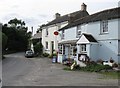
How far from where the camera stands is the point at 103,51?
28.1 meters

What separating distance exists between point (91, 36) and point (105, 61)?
416 centimetres

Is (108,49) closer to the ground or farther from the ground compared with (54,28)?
closer to the ground

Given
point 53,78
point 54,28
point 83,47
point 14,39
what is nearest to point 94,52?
point 83,47

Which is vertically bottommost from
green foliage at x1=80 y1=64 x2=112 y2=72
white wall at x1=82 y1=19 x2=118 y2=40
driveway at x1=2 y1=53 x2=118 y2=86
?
driveway at x1=2 y1=53 x2=118 y2=86

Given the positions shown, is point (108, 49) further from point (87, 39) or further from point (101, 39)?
point (87, 39)

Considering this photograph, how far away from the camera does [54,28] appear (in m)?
47.8

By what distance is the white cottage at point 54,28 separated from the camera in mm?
44522

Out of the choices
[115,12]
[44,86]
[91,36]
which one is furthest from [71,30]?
[44,86]

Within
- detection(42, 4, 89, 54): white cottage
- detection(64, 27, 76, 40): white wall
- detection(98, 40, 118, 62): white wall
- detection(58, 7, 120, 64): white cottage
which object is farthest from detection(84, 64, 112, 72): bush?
detection(42, 4, 89, 54): white cottage

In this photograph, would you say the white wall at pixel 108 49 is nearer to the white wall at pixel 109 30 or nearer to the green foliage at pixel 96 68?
the white wall at pixel 109 30

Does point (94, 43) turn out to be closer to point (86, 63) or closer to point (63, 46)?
point (86, 63)

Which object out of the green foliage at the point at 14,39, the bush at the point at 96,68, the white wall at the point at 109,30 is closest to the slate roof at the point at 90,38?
the white wall at the point at 109,30

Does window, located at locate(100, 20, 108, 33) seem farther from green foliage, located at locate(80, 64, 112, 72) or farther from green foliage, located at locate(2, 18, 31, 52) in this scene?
green foliage, located at locate(2, 18, 31, 52)

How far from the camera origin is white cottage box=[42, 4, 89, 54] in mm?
→ 44522
